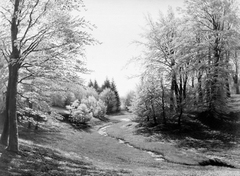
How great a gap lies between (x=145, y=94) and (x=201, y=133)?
16.4 m

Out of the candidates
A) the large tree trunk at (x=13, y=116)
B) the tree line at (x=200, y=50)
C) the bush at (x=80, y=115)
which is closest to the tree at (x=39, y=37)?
the large tree trunk at (x=13, y=116)

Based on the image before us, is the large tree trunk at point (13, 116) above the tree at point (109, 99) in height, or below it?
below

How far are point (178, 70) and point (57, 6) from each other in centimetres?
2144

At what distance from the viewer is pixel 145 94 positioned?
4531 centimetres

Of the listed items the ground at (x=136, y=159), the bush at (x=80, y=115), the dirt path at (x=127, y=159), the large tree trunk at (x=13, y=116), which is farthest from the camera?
the bush at (x=80, y=115)

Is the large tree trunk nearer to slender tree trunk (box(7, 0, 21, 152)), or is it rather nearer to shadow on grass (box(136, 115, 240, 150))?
slender tree trunk (box(7, 0, 21, 152))

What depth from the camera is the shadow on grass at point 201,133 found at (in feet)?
86.7

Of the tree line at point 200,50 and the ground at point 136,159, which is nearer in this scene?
the ground at point 136,159

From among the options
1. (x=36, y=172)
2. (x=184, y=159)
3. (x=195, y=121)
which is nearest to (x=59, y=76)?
(x=36, y=172)

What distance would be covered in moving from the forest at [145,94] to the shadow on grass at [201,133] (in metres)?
0.13

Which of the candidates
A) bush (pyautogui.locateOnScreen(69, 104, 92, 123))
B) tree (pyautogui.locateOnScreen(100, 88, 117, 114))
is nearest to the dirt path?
bush (pyautogui.locateOnScreen(69, 104, 92, 123))

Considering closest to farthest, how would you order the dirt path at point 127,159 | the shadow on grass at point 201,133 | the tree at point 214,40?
the dirt path at point 127,159 → the shadow on grass at point 201,133 → the tree at point 214,40

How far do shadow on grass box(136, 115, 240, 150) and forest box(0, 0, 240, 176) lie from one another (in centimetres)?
13

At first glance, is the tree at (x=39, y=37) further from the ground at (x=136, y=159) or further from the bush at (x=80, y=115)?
the bush at (x=80, y=115)
